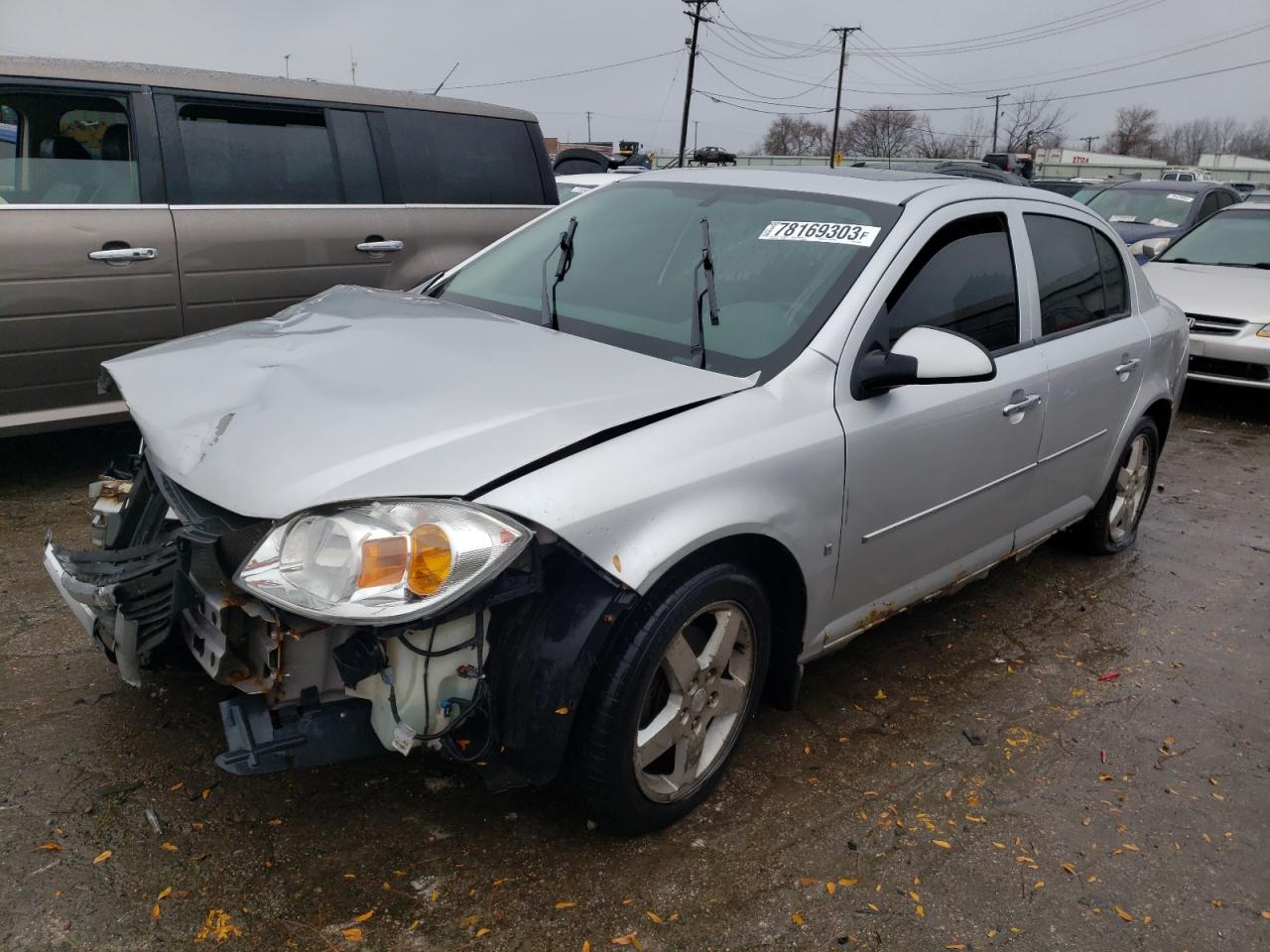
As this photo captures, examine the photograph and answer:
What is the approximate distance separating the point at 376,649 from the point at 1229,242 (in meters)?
9.46

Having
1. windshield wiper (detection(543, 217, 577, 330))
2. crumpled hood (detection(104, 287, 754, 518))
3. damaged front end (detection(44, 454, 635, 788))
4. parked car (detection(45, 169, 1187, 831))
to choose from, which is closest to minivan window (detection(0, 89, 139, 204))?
parked car (detection(45, 169, 1187, 831))

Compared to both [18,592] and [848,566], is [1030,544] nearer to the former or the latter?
[848,566]

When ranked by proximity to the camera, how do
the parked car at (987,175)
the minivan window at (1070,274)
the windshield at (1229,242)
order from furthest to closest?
the windshield at (1229,242) < the parked car at (987,175) < the minivan window at (1070,274)

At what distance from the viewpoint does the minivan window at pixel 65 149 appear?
4.53 meters

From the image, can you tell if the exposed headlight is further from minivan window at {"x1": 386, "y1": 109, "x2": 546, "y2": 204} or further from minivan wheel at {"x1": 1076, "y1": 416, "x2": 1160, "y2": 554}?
minivan window at {"x1": 386, "y1": 109, "x2": 546, "y2": 204}

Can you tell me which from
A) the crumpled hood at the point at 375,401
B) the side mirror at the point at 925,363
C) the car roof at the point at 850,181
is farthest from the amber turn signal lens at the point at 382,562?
the car roof at the point at 850,181

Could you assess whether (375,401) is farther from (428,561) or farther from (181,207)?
(181,207)

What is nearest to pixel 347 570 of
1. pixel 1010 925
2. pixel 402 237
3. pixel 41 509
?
pixel 1010 925

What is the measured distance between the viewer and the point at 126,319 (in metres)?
4.75

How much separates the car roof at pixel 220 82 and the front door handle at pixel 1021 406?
3916 mm

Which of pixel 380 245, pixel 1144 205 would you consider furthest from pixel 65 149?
pixel 1144 205

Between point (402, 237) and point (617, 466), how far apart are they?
3.80m

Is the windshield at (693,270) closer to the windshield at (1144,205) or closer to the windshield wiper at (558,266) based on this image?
the windshield wiper at (558,266)

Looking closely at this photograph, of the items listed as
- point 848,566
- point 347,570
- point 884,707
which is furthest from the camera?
point 884,707
